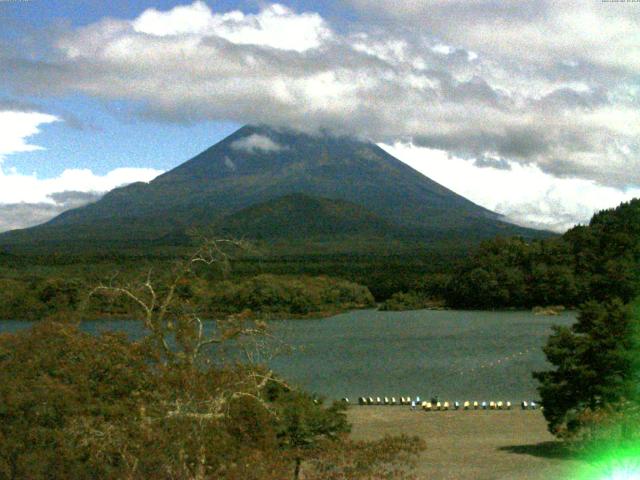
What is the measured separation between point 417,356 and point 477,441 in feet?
76.0

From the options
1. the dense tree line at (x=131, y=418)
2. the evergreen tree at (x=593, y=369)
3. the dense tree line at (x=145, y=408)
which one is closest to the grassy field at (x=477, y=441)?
the evergreen tree at (x=593, y=369)

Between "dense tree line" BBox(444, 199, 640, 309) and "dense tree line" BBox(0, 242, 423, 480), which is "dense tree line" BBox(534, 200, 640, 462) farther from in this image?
"dense tree line" BBox(444, 199, 640, 309)

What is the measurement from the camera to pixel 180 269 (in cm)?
968

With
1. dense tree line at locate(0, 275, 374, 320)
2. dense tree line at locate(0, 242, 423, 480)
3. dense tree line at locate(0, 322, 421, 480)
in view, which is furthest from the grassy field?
dense tree line at locate(0, 275, 374, 320)

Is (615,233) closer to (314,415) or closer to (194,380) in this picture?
(314,415)

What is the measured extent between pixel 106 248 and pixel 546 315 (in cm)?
8913

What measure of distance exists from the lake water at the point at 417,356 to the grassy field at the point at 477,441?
10.7ft

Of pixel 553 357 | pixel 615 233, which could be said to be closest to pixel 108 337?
pixel 553 357

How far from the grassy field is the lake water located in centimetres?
327

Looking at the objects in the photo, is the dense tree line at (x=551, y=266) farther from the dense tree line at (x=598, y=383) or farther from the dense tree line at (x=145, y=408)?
the dense tree line at (x=145, y=408)

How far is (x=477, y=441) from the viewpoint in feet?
72.2

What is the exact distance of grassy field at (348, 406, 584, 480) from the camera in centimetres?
1717

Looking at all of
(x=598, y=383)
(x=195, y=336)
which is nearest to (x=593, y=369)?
(x=598, y=383)

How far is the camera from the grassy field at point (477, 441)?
1717cm
